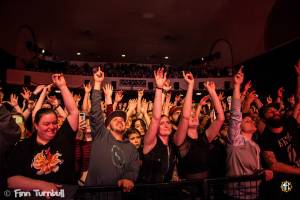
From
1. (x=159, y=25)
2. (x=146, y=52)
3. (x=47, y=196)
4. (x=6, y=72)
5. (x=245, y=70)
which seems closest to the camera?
(x=47, y=196)

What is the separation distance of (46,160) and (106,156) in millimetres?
445

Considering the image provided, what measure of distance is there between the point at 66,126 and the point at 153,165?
758 mm

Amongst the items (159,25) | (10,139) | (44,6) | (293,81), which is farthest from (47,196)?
(159,25)

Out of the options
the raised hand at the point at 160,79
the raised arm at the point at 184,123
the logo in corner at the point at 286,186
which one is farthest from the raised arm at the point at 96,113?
the logo in corner at the point at 286,186

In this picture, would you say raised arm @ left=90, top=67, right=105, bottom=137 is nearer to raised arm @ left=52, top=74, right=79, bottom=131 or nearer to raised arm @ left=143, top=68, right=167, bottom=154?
raised arm @ left=52, top=74, right=79, bottom=131

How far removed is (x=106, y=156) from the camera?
221 centimetres

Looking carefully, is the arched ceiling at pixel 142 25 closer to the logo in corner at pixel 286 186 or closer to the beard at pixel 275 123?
the beard at pixel 275 123

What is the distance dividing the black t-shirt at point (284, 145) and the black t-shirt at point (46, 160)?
1672 mm

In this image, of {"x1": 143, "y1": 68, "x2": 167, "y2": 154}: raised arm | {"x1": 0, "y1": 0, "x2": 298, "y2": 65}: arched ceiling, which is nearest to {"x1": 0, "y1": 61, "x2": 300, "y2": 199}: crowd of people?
{"x1": 143, "y1": 68, "x2": 167, "y2": 154}: raised arm

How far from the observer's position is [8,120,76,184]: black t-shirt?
6.25 ft

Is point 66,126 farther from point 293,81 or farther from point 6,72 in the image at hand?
point 6,72

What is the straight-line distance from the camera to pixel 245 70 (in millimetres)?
10234

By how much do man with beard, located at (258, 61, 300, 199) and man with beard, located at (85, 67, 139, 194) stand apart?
1129 millimetres

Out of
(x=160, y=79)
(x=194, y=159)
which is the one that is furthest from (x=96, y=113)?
(x=194, y=159)
